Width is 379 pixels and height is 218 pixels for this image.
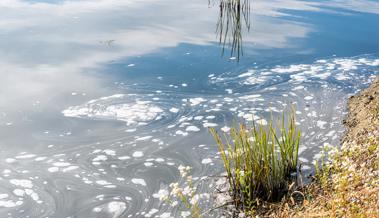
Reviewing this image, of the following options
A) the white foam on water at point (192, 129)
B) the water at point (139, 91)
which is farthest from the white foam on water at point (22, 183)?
the white foam on water at point (192, 129)

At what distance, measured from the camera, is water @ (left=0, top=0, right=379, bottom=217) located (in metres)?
4.59

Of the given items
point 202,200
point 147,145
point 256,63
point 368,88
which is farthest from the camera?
point 256,63

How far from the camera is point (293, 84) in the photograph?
23.5ft

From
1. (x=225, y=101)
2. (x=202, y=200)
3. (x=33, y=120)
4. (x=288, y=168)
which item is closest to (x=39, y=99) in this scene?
(x=33, y=120)

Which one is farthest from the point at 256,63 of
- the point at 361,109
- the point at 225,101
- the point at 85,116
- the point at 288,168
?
the point at 288,168

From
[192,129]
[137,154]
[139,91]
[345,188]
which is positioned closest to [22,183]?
[137,154]

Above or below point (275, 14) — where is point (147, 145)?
below

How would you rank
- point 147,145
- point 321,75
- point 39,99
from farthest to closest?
point 321,75
point 39,99
point 147,145

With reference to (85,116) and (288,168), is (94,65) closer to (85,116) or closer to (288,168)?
(85,116)

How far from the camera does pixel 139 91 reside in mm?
6715

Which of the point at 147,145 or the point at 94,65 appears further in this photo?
the point at 94,65

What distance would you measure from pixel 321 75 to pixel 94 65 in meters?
3.59

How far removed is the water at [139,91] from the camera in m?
4.59

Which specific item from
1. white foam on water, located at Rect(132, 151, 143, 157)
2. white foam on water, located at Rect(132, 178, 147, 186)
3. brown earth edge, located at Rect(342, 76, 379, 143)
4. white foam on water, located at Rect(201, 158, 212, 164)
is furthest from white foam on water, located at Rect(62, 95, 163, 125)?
brown earth edge, located at Rect(342, 76, 379, 143)
